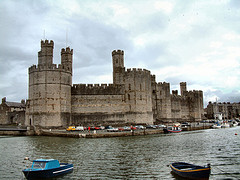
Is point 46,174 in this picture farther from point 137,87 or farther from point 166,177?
point 137,87

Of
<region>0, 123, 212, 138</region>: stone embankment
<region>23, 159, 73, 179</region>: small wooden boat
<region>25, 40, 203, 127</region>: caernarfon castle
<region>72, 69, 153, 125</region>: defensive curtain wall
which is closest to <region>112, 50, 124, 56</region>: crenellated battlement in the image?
<region>25, 40, 203, 127</region>: caernarfon castle

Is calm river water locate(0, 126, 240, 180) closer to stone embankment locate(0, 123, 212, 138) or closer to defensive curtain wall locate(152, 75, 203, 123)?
stone embankment locate(0, 123, 212, 138)

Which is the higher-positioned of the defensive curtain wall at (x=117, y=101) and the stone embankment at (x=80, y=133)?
the defensive curtain wall at (x=117, y=101)

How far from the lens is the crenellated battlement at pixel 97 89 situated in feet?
165

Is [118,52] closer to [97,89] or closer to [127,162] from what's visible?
[97,89]

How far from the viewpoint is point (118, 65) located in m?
55.7

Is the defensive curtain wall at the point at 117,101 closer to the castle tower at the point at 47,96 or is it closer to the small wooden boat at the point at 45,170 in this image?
the castle tower at the point at 47,96

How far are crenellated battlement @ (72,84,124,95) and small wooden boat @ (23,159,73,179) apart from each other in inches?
1372

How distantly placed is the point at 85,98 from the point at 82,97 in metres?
0.64

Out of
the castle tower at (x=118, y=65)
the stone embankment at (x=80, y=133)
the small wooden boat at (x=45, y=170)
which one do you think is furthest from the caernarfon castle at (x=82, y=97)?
the small wooden boat at (x=45, y=170)

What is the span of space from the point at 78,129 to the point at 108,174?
27.5 metres

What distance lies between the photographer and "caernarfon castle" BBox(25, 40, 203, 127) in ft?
147

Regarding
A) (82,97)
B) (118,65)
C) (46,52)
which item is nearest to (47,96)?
(82,97)

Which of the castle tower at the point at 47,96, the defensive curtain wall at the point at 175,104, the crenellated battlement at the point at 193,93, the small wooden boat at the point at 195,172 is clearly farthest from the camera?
the crenellated battlement at the point at 193,93
